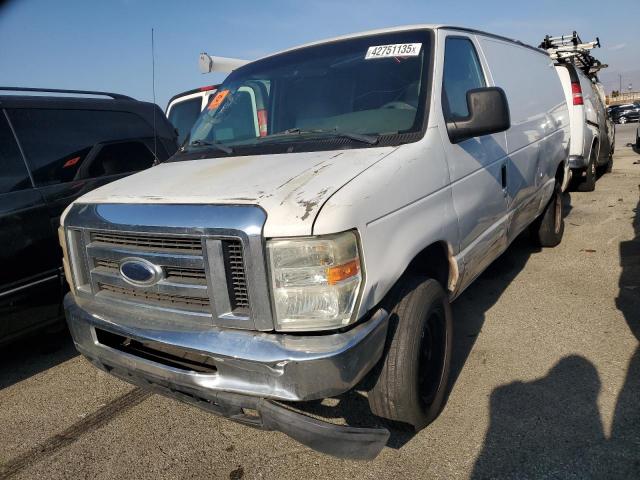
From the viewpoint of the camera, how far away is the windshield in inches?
111

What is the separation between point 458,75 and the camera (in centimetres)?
321

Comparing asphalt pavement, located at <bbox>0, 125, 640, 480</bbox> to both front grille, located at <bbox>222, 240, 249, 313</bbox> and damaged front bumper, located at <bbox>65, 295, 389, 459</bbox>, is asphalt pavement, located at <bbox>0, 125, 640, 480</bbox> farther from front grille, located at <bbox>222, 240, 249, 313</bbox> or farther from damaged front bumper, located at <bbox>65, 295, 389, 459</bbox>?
front grille, located at <bbox>222, 240, 249, 313</bbox>

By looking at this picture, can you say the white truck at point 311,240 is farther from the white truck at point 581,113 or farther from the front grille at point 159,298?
the white truck at point 581,113

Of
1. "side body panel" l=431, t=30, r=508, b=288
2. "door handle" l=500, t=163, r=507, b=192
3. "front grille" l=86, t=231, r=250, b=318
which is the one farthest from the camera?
"door handle" l=500, t=163, r=507, b=192

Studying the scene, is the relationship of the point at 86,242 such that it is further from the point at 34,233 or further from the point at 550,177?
the point at 550,177

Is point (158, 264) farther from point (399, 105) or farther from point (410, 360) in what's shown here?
point (399, 105)

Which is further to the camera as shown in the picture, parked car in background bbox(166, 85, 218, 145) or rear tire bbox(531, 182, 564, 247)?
parked car in background bbox(166, 85, 218, 145)

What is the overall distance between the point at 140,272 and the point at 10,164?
205 cm

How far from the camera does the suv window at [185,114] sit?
8.98 m

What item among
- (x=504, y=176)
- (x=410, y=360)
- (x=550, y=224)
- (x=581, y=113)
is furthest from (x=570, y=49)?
(x=410, y=360)

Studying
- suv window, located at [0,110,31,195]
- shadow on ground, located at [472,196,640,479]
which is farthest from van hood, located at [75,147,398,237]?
shadow on ground, located at [472,196,640,479]

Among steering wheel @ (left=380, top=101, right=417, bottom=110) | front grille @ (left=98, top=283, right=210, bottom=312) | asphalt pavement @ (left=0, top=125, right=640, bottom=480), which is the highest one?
steering wheel @ (left=380, top=101, right=417, bottom=110)

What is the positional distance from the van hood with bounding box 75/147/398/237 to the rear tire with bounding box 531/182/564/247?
370 cm

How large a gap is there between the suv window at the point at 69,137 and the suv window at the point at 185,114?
14.8 ft
